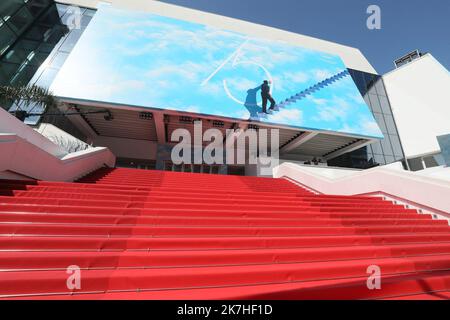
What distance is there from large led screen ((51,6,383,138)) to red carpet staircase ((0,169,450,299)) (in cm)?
853

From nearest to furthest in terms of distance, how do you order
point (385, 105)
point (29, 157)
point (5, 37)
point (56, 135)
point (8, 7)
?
point (29, 157)
point (56, 135)
point (5, 37)
point (8, 7)
point (385, 105)

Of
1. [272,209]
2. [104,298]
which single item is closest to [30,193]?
[104,298]

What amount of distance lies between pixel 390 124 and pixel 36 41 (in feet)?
92.5

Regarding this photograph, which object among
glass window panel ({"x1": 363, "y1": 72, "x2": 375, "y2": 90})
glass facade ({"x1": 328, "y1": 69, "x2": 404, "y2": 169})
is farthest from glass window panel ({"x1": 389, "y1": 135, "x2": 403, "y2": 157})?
glass window panel ({"x1": 363, "y1": 72, "x2": 375, "y2": 90})

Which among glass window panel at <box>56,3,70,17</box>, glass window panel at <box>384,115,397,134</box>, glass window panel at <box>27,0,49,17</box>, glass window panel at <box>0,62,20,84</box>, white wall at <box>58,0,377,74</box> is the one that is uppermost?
white wall at <box>58,0,377,74</box>

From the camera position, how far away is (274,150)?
16688 millimetres

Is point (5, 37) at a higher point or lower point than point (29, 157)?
higher

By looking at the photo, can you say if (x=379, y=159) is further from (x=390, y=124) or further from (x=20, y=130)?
(x=20, y=130)

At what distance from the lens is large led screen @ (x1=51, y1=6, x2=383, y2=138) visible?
36.4 feet

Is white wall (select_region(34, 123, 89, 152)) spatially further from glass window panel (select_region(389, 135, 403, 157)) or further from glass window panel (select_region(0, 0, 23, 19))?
glass window panel (select_region(389, 135, 403, 157))

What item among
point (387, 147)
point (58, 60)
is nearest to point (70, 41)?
point (58, 60)

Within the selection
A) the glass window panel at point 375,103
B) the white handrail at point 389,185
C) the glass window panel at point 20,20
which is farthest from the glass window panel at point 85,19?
the glass window panel at point 375,103

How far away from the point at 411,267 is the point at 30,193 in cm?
582

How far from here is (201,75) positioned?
12.8 m
